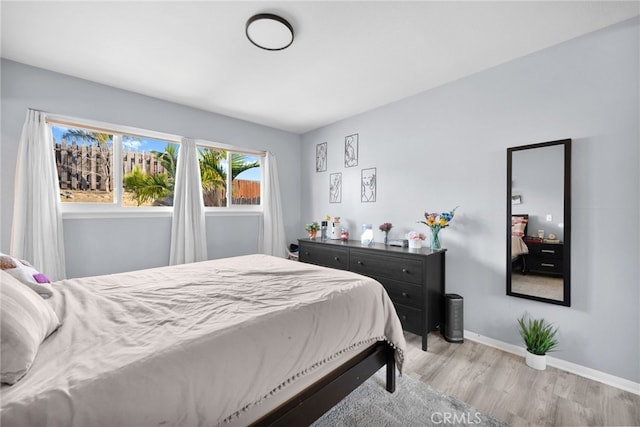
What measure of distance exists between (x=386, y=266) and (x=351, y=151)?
1.78 metres

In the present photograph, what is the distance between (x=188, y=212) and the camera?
3.21 meters

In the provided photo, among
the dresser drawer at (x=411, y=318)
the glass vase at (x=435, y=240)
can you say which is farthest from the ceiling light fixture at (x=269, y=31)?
the dresser drawer at (x=411, y=318)

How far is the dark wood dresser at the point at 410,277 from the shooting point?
2443mm

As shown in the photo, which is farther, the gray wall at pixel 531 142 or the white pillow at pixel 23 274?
the gray wall at pixel 531 142

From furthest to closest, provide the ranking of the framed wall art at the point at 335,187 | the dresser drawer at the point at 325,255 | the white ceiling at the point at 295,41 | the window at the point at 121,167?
the framed wall art at the point at 335,187
the dresser drawer at the point at 325,255
the window at the point at 121,167
the white ceiling at the point at 295,41

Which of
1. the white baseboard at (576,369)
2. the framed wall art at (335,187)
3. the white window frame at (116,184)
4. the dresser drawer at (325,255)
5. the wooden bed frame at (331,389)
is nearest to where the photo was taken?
the wooden bed frame at (331,389)

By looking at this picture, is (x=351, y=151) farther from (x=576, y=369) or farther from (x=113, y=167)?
(x=576, y=369)

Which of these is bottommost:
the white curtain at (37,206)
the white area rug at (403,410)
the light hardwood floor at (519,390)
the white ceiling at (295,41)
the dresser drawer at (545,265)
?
the light hardwood floor at (519,390)

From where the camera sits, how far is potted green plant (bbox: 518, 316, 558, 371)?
2.07 meters

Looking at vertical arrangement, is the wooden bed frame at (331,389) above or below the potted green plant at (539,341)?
above

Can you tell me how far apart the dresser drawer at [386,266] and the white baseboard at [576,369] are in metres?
0.89

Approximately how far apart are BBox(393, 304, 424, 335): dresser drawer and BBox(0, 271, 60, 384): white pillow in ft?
8.18

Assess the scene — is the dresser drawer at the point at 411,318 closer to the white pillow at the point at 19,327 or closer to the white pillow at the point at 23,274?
the white pillow at the point at 19,327

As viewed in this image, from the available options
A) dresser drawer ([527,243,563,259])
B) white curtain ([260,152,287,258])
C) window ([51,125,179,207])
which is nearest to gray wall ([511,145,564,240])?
dresser drawer ([527,243,563,259])
